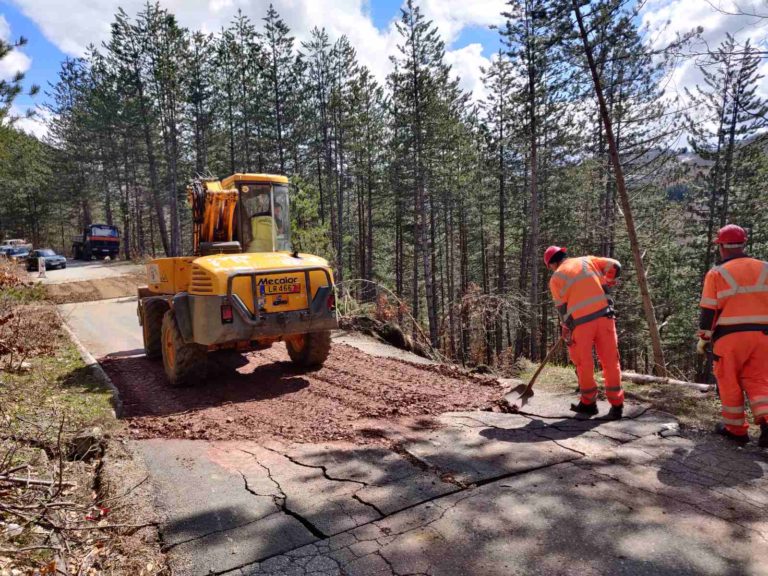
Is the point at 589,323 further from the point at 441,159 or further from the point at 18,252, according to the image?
the point at 18,252

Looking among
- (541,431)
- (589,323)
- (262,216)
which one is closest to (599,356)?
(589,323)

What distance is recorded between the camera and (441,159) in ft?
75.2

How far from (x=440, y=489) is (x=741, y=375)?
304 centimetres

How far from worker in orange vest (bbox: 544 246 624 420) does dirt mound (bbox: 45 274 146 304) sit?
18.2m

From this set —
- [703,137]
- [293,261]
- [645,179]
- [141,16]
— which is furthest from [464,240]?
[293,261]

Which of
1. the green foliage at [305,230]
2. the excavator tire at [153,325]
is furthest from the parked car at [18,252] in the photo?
the excavator tire at [153,325]

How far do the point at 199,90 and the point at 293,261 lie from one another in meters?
27.2

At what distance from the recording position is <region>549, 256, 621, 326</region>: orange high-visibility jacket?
5211 mm

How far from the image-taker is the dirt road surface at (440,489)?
294cm

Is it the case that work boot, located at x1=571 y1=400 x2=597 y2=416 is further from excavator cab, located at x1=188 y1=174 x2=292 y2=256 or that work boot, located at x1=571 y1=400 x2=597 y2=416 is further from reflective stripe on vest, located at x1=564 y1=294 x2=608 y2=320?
excavator cab, located at x1=188 y1=174 x2=292 y2=256

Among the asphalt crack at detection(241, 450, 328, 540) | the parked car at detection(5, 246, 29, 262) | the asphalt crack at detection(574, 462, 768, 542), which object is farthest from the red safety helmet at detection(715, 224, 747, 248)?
the parked car at detection(5, 246, 29, 262)

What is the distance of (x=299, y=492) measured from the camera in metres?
3.88

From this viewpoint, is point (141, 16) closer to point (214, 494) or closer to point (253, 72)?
point (253, 72)

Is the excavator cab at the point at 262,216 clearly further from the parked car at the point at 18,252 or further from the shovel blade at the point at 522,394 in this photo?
the parked car at the point at 18,252
